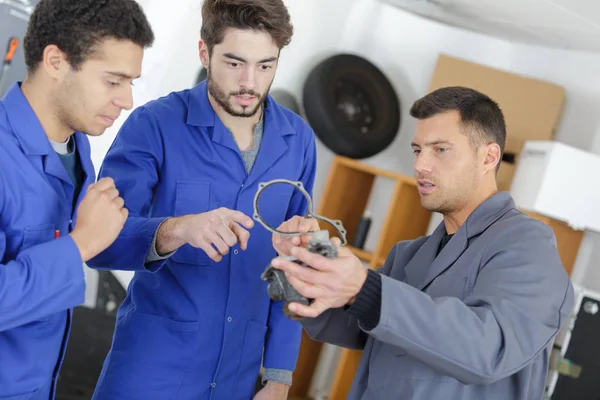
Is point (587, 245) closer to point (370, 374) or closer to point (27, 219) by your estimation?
point (370, 374)

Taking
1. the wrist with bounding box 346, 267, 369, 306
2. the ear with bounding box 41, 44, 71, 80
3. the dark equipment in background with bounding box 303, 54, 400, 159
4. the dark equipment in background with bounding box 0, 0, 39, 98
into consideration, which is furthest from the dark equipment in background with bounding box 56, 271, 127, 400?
the wrist with bounding box 346, 267, 369, 306

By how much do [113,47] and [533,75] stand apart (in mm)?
3380

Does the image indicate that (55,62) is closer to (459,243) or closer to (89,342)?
(459,243)

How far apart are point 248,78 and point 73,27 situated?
0.52m

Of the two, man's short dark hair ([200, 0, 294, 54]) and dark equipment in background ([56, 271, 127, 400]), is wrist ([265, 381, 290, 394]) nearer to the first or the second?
man's short dark hair ([200, 0, 294, 54])

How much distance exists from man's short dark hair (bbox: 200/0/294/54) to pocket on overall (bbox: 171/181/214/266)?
0.37 meters

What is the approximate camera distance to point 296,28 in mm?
4219

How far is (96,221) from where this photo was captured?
138 centimetres

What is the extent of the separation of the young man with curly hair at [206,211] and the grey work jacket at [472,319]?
0.98 feet

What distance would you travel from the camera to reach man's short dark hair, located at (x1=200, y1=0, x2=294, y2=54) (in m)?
1.80

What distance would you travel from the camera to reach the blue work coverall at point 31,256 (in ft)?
4.22

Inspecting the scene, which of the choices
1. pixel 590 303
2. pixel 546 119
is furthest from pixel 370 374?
pixel 546 119

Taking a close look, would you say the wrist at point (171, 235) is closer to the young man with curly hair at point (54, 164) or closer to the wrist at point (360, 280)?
the young man with curly hair at point (54, 164)

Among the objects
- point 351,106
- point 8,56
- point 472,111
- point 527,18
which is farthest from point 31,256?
point 351,106
